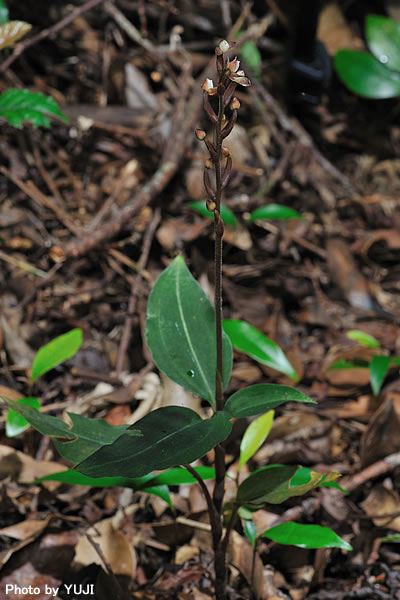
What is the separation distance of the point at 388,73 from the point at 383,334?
61.8 inches

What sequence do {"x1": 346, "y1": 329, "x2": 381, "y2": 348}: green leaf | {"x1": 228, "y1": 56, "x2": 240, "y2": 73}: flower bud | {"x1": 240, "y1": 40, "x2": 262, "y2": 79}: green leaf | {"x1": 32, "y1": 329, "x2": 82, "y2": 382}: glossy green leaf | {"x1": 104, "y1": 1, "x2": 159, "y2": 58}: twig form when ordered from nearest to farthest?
{"x1": 228, "y1": 56, "x2": 240, "y2": 73}: flower bud < {"x1": 32, "y1": 329, "x2": 82, "y2": 382}: glossy green leaf < {"x1": 346, "y1": 329, "x2": 381, "y2": 348}: green leaf < {"x1": 104, "y1": 1, "x2": 159, "y2": 58}: twig < {"x1": 240, "y1": 40, "x2": 262, "y2": 79}: green leaf

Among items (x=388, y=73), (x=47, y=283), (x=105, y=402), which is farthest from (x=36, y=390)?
(x=388, y=73)

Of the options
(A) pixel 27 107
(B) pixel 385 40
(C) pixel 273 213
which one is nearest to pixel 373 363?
(C) pixel 273 213

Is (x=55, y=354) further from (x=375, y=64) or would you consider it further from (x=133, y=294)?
Answer: (x=375, y=64)

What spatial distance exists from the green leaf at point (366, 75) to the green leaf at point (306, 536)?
235 centimetres

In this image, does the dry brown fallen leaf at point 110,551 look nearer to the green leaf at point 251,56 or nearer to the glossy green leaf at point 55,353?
the glossy green leaf at point 55,353

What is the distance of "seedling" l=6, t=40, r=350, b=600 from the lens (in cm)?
87

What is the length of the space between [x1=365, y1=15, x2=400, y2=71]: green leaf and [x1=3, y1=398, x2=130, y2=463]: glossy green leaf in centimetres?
268

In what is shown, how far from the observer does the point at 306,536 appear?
1.16 meters

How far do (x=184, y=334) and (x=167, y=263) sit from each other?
1134 millimetres

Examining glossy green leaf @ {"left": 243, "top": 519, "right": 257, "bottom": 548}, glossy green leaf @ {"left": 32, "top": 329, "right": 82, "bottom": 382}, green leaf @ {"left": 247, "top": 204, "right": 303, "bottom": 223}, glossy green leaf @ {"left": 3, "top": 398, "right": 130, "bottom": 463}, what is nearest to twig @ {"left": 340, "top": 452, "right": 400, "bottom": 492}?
glossy green leaf @ {"left": 243, "top": 519, "right": 257, "bottom": 548}

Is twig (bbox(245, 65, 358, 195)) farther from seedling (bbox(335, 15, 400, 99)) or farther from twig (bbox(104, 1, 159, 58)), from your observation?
twig (bbox(104, 1, 159, 58))

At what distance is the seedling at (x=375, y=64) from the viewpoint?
2.78 metres

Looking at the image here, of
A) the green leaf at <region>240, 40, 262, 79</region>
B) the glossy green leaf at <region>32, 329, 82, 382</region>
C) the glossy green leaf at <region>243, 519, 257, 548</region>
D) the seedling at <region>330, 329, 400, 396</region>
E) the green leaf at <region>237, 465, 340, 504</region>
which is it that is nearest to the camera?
the green leaf at <region>237, 465, 340, 504</region>
